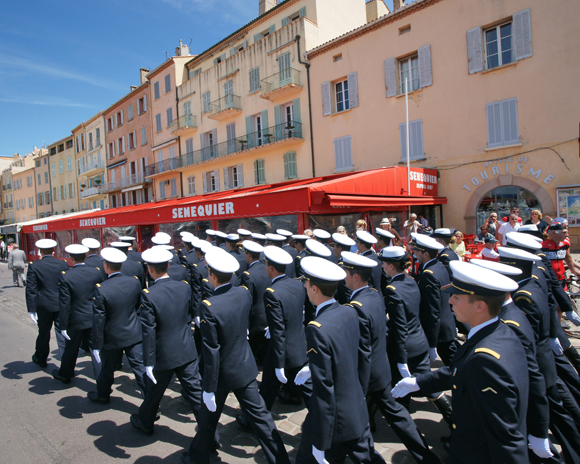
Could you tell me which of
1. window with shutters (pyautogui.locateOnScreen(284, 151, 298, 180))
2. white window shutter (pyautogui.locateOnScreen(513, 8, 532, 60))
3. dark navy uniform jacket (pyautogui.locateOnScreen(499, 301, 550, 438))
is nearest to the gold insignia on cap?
dark navy uniform jacket (pyautogui.locateOnScreen(499, 301, 550, 438))

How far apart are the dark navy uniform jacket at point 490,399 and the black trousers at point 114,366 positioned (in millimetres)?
3510

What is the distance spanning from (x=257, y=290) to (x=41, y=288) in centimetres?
353

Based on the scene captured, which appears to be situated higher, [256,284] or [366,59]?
[366,59]

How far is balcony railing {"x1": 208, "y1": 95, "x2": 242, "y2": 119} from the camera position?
2194 centimetres

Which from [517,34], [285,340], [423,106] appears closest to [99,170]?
Answer: [423,106]

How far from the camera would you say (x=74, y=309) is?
4863mm

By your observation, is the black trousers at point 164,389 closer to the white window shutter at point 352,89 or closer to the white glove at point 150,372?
the white glove at point 150,372

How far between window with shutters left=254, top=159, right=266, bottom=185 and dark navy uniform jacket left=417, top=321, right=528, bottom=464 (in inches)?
774

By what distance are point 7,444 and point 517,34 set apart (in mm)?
16408

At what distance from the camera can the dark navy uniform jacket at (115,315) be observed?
4.05m

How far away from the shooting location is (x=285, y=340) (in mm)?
3705

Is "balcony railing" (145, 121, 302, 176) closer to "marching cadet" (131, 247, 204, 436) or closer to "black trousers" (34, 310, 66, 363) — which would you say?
"black trousers" (34, 310, 66, 363)

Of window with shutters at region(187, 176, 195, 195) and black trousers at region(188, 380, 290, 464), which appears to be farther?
window with shutters at region(187, 176, 195, 195)

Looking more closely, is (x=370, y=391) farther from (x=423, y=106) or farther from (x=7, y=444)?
(x=423, y=106)
